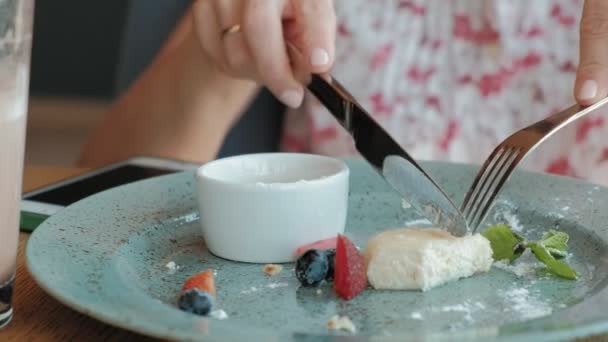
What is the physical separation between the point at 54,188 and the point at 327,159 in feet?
1.23

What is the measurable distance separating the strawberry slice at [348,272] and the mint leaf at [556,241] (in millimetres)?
206

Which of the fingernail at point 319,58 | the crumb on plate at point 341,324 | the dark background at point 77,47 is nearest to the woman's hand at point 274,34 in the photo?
the fingernail at point 319,58

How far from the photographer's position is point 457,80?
1.78m

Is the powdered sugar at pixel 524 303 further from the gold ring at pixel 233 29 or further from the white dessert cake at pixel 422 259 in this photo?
the gold ring at pixel 233 29

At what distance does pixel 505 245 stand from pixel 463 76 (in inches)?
34.0

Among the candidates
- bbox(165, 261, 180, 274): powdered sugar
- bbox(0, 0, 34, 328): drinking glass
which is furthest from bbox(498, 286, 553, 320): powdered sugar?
bbox(0, 0, 34, 328): drinking glass

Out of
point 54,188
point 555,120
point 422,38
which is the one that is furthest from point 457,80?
point 54,188

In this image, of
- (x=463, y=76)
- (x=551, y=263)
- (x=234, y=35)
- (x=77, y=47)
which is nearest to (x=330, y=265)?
(x=551, y=263)

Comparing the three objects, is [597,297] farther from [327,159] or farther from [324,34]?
[324,34]

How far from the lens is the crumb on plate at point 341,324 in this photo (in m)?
0.78

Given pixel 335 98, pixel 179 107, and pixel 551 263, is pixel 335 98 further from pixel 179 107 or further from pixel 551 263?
Answer: pixel 179 107

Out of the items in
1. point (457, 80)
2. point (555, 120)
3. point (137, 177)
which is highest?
point (555, 120)

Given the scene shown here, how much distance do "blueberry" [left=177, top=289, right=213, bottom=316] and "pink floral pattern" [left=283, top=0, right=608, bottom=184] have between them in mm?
1034

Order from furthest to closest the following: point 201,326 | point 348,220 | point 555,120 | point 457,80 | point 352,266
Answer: point 457,80
point 348,220
point 555,120
point 352,266
point 201,326
